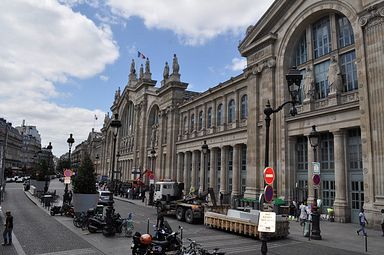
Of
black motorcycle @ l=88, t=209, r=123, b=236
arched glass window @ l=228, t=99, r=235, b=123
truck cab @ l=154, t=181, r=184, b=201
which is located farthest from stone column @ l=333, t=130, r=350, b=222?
arched glass window @ l=228, t=99, r=235, b=123

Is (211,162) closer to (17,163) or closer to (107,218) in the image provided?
(107,218)

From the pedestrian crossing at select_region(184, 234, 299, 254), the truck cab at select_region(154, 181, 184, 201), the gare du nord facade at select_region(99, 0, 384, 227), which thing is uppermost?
the gare du nord facade at select_region(99, 0, 384, 227)

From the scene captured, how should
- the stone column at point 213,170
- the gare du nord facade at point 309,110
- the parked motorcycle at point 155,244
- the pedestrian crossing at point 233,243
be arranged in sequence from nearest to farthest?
the parked motorcycle at point 155,244, the pedestrian crossing at point 233,243, the gare du nord facade at point 309,110, the stone column at point 213,170

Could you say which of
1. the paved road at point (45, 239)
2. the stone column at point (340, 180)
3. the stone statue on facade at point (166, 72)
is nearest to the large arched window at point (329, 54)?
the stone column at point (340, 180)

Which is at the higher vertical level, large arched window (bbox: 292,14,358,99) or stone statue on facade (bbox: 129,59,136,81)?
stone statue on facade (bbox: 129,59,136,81)

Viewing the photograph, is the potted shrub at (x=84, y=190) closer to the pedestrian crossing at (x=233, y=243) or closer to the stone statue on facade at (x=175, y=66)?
the pedestrian crossing at (x=233, y=243)

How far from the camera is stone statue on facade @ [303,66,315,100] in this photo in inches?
1041

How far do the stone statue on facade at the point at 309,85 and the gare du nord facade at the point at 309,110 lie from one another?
0.28ft

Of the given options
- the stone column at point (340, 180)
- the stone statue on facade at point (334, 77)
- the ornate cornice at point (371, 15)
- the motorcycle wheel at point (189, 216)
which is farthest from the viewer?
the stone statue on facade at point (334, 77)

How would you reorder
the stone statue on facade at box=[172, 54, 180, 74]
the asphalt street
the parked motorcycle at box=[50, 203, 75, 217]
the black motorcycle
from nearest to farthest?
1. the asphalt street
2. the black motorcycle
3. the parked motorcycle at box=[50, 203, 75, 217]
4. the stone statue on facade at box=[172, 54, 180, 74]

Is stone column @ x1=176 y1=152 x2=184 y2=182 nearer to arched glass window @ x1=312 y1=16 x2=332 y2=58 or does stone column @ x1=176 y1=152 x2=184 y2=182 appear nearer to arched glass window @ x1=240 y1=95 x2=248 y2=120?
arched glass window @ x1=240 y1=95 x2=248 y2=120

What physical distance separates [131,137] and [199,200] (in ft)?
177

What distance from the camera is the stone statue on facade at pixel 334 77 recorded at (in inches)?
949

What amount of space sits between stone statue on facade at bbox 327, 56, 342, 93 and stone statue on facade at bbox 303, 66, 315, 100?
1.86 metres
